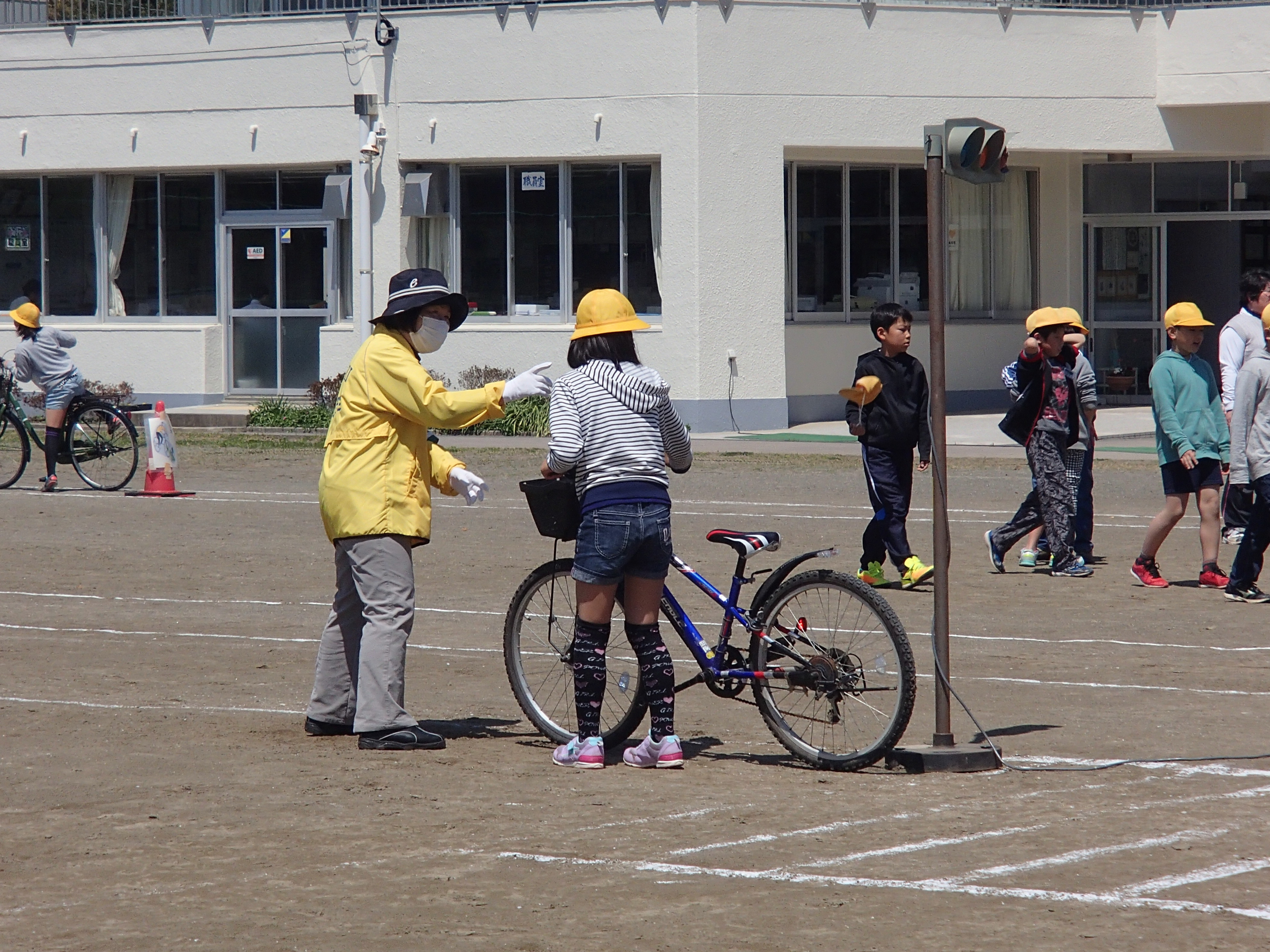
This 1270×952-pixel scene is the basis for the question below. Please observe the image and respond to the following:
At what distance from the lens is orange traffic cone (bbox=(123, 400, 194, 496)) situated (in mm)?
17578

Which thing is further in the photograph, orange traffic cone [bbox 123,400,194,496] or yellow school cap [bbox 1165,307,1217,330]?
orange traffic cone [bbox 123,400,194,496]

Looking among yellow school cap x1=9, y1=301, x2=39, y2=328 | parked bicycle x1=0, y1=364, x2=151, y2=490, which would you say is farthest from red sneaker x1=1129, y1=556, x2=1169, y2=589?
yellow school cap x1=9, y1=301, x2=39, y2=328

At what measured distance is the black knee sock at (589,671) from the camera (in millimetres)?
7289

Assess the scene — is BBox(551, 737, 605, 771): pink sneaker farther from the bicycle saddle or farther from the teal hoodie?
the teal hoodie

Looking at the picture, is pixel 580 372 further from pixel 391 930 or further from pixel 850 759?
pixel 391 930

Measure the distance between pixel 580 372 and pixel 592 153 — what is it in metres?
18.1

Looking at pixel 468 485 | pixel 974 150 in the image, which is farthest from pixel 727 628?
pixel 974 150

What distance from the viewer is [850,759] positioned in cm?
712

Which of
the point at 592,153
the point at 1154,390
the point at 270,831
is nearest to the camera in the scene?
the point at 270,831

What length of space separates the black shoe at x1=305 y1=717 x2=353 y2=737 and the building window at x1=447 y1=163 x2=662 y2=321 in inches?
684

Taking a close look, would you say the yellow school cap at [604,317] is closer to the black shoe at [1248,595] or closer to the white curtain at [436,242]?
the black shoe at [1248,595]

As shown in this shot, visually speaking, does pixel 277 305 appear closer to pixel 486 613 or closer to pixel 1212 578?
pixel 486 613

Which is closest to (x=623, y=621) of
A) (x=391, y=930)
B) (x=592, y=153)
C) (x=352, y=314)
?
(x=391, y=930)

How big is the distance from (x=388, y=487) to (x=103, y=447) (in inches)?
442
